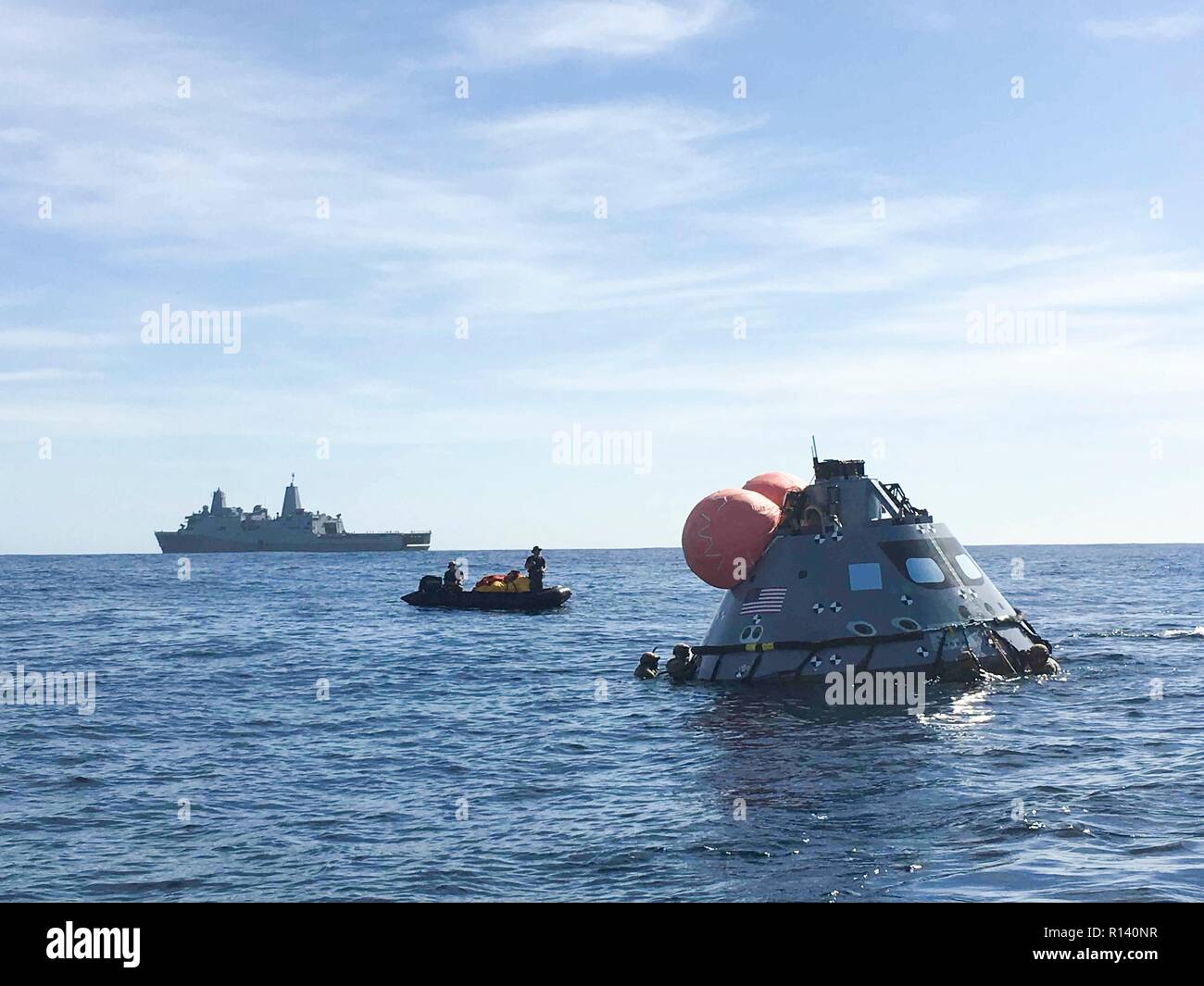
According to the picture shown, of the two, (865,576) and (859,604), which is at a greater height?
(865,576)

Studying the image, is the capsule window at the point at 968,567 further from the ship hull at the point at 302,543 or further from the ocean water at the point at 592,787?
the ship hull at the point at 302,543

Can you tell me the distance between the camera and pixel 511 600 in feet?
175

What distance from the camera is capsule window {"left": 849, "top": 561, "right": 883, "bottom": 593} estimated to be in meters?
22.4

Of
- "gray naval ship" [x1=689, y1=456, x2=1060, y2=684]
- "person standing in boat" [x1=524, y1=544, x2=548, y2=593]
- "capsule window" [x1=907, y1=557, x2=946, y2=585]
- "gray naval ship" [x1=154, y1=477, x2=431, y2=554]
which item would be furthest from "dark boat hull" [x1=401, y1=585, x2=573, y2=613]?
"gray naval ship" [x1=154, y1=477, x2=431, y2=554]

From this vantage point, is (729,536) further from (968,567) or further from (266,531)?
(266,531)

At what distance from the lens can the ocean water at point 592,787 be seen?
454 inches

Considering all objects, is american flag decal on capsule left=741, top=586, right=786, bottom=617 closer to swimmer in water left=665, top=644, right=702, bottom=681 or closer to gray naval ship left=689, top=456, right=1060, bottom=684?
gray naval ship left=689, top=456, right=1060, bottom=684

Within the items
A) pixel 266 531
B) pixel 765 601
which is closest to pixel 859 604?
pixel 765 601

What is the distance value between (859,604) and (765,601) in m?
2.07

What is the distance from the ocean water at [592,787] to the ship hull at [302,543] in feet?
412
